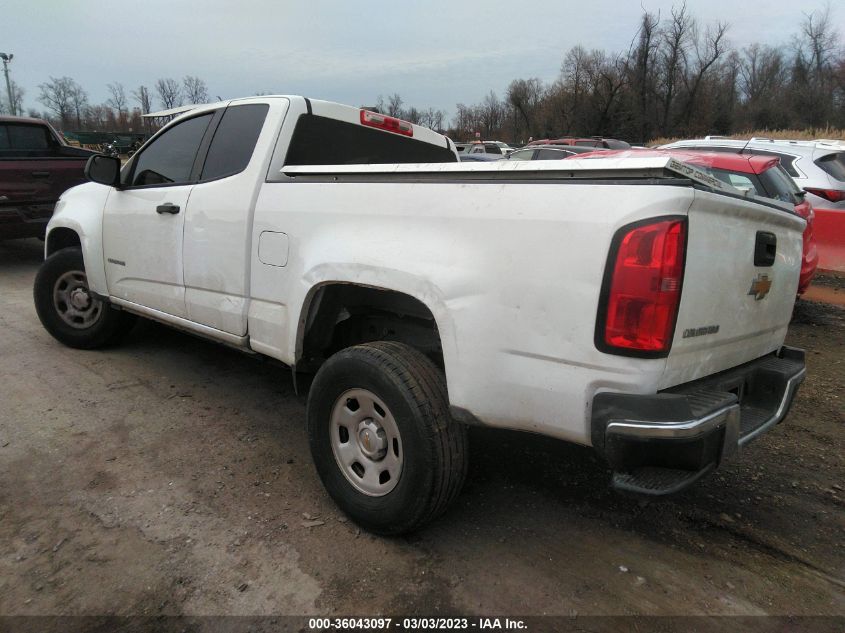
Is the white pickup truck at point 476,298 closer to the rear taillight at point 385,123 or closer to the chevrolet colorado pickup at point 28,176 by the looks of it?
the rear taillight at point 385,123

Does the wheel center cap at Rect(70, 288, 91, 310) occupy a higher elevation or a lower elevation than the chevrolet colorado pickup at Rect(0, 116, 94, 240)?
lower

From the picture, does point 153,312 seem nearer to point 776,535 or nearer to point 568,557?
point 568,557

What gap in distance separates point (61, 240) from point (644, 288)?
5211 mm

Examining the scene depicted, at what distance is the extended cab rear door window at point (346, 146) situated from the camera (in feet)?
11.5

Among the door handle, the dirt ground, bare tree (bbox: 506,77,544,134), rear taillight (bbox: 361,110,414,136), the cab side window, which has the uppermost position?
bare tree (bbox: 506,77,544,134)

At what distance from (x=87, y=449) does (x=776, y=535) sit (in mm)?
3666

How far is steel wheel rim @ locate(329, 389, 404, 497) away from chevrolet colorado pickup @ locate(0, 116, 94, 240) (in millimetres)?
7443

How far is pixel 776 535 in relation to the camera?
282 centimetres

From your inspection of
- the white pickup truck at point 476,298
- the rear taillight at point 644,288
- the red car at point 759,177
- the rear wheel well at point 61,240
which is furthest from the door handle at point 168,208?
the red car at point 759,177

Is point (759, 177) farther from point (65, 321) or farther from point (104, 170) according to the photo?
Result: point (65, 321)

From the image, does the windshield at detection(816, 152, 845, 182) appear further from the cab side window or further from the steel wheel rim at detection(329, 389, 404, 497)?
the steel wheel rim at detection(329, 389, 404, 497)

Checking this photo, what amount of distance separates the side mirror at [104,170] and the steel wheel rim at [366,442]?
2.76m

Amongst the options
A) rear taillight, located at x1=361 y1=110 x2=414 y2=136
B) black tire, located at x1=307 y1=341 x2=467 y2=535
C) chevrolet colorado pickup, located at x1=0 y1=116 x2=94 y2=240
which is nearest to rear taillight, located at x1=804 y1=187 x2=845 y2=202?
rear taillight, located at x1=361 y1=110 x2=414 y2=136

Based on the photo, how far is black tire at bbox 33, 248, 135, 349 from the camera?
4988mm
